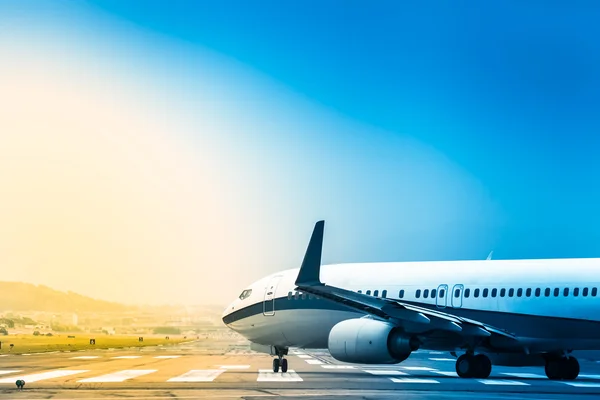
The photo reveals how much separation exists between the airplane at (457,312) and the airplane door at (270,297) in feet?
1.43

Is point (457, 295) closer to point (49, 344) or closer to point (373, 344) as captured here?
point (373, 344)

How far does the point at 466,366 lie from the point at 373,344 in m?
3.57

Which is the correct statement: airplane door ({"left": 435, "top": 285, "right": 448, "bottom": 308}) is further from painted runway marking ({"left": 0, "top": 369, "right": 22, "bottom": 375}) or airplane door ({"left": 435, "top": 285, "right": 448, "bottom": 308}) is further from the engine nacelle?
painted runway marking ({"left": 0, "top": 369, "right": 22, "bottom": 375})

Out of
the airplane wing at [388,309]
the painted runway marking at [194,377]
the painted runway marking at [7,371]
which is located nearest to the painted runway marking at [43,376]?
the painted runway marking at [7,371]

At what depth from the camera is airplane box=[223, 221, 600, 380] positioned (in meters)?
23.4

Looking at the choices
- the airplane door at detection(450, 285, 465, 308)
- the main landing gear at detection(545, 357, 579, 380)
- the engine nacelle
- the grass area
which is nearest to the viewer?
the engine nacelle

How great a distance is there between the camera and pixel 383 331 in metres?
23.4

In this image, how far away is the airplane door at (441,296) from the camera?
86.7 feet

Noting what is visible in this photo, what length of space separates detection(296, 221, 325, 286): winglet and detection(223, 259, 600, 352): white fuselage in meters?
5.12

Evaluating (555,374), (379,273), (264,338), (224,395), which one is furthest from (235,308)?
(224,395)

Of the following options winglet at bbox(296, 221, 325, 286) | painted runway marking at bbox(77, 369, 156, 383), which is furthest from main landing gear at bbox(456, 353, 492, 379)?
painted runway marking at bbox(77, 369, 156, 383)

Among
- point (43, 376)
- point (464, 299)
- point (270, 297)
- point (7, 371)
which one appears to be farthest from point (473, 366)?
point (7, 371)

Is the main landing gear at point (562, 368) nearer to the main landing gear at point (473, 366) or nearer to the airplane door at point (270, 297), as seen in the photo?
the main landing gear at point (473, 366)

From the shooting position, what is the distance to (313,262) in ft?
74.4
